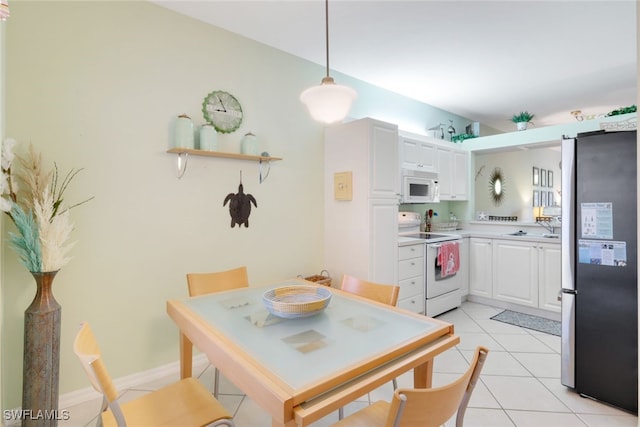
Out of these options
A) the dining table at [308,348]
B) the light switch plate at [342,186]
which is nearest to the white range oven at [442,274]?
the light switch plate at [342,186]

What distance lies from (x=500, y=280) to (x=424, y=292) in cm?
114

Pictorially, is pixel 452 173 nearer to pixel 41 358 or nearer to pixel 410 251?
pixel 410 251

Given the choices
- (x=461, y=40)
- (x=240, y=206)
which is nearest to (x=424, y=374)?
(x=240, y=206)

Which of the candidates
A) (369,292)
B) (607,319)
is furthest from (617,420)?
(369,292)

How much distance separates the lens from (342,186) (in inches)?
123

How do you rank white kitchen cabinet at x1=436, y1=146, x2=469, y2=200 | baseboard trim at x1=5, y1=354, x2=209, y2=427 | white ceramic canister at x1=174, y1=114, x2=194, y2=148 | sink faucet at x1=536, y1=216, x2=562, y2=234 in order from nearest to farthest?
1. baseboard trim at x1=5, y1=354, x2=209, y2=427
2. white ceramic canister at x1=174, y1=114, x2=194, y2=148
3. sink faucet at x1=536, y1=216, x2=562, y2=234
4. white kitchen cabinet at x1=436, y1=146, x2=469, y2=200

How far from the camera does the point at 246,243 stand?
282 cm

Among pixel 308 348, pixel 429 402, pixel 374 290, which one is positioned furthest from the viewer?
pixel 374 290

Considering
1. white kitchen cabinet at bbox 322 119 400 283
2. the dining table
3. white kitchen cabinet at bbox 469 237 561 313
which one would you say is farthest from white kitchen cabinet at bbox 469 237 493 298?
the dining table

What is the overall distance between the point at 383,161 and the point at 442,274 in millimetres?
1528

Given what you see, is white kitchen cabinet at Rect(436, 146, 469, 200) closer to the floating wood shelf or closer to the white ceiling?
the white ceiling

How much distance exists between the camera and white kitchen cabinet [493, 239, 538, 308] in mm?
3666

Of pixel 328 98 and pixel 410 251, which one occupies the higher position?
pixel 328 98

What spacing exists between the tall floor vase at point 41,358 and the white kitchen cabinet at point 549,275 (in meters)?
4.33
